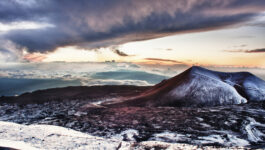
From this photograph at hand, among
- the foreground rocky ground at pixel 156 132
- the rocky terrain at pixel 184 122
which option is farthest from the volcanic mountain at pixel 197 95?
the foreground rocky ground at pixel 156 132

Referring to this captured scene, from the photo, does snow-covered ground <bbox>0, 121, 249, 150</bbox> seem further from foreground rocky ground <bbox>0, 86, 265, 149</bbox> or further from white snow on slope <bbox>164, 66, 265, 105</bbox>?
white snow on slope <bbox>164, 66, 265, 105</bbox>

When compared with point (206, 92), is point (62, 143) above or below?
below

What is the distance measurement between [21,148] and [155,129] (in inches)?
158

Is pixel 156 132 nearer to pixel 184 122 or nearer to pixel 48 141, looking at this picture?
pixel 184 122

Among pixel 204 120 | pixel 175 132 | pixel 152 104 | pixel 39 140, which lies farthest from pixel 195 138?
pixel 152 104

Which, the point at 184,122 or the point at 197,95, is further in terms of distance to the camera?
the point at 197,95

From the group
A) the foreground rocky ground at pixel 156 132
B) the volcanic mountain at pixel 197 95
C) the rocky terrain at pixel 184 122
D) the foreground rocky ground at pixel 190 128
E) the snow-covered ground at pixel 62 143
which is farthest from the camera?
the volcanic mountain at pixel 197 95

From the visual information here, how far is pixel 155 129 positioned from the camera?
604cm

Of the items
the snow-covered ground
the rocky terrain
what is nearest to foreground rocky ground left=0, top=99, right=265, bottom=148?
the rocky terrain

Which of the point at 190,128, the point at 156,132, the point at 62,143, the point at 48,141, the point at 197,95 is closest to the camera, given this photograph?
the point at 62,143

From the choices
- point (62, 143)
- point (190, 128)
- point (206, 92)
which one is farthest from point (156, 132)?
point (206, 92)

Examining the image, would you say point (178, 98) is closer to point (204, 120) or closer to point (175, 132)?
point (204, 120)

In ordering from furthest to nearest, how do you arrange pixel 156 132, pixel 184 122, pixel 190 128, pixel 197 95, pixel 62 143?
pixel 197 95 < pixel 184 122 < pixel 190 128 < pixel 156 132 < pixel 62 143

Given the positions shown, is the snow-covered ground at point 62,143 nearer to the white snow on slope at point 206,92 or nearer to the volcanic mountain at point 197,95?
the volcanic mountain at point 197,95
